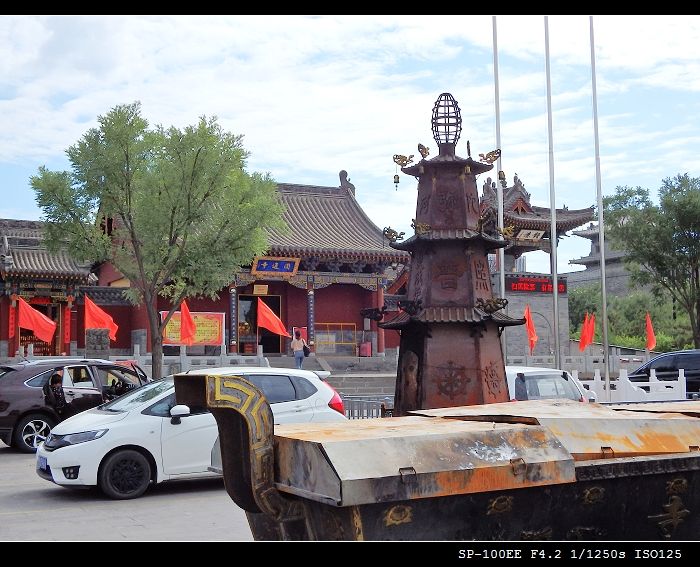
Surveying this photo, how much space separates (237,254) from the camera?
18688 millimetres

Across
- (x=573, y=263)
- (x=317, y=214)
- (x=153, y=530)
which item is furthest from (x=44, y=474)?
(x=573, y=263)

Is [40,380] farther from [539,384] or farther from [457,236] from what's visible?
[539,384]

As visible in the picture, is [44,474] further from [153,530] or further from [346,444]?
[346,444]

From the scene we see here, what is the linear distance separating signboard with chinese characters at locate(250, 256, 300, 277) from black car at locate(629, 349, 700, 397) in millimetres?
13914

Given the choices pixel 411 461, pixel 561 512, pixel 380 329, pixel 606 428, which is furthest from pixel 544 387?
pixel 380 329

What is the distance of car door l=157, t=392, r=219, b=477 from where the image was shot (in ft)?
30.1

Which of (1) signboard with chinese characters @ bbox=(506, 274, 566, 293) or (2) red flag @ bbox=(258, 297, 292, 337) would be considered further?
(1) signboard with chinese characters @ bbox=(506, 274, 566, 293)

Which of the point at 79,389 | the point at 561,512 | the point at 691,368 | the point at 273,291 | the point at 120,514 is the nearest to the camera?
the point at 561,512

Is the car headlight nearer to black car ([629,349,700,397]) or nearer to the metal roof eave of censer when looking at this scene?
the metal roof eave of censer

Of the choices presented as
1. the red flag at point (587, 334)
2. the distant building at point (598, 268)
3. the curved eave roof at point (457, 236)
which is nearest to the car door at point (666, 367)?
the red flag at point (587, 334)

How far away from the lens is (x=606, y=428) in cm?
529

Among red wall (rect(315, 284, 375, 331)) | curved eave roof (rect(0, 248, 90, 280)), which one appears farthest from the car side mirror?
red wall (rect(315, 284, 375, 331))

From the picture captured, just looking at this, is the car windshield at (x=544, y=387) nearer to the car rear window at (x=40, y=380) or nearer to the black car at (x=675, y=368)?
the car rear window at (x=40, y=380)

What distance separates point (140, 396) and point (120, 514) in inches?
72.6
